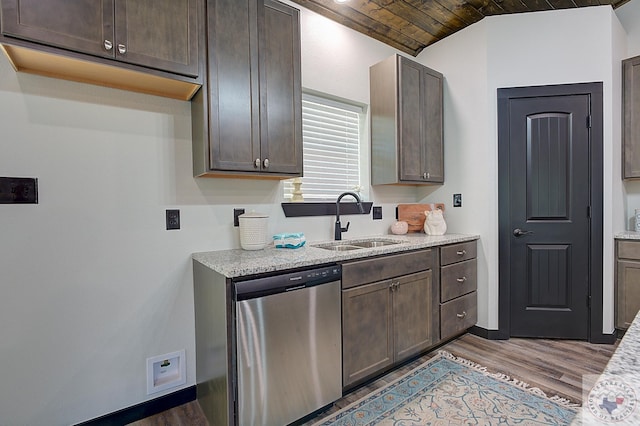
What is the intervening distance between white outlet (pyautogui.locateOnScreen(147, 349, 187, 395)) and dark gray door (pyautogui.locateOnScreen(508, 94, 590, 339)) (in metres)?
2.67

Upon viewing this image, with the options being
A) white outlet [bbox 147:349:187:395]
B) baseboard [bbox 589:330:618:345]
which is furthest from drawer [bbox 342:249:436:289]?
baseboard [bbox 589:330:618:345]

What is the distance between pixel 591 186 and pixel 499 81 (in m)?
1.17

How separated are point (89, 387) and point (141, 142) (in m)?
1.35

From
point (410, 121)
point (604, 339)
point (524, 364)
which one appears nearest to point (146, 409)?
point (524, 364)

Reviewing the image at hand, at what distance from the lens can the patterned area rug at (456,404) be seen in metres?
1.77

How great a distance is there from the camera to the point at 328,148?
9.21ft

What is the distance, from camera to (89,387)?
66.8 inches

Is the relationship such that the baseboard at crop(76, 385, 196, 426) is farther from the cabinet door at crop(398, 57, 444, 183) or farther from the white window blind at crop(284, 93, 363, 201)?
the cabinet door at crop(398, 57, 444, 183)

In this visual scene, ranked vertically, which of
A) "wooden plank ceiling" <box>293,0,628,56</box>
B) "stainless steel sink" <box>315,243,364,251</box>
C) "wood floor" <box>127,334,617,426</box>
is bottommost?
"wood floor" <box>127,334,617,426</box>

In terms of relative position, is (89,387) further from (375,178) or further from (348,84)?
(348,84)

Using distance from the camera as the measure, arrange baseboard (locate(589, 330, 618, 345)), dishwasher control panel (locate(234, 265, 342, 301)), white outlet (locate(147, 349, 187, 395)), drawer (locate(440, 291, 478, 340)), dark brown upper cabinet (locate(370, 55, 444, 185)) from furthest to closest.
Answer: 1. dark brown upper cabinet (locate(370, 55, 444, 185))
2. baseboard (locate(589, 330, 618, 345))
3. drawer (locate(440, 291, 478, 340))
4. white outlet (locate(147, 349, 187, 395))
5. dishwasher control panel (locate(234, 265, 342, 301))

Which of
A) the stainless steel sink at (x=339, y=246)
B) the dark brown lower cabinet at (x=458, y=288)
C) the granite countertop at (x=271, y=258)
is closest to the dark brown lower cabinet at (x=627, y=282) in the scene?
the dark brown lower cabinet at (x=458, y=288)

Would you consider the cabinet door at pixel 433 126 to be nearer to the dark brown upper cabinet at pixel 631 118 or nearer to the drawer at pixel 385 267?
the drawer at pixel 385 267

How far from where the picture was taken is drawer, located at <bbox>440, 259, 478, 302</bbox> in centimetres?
256
